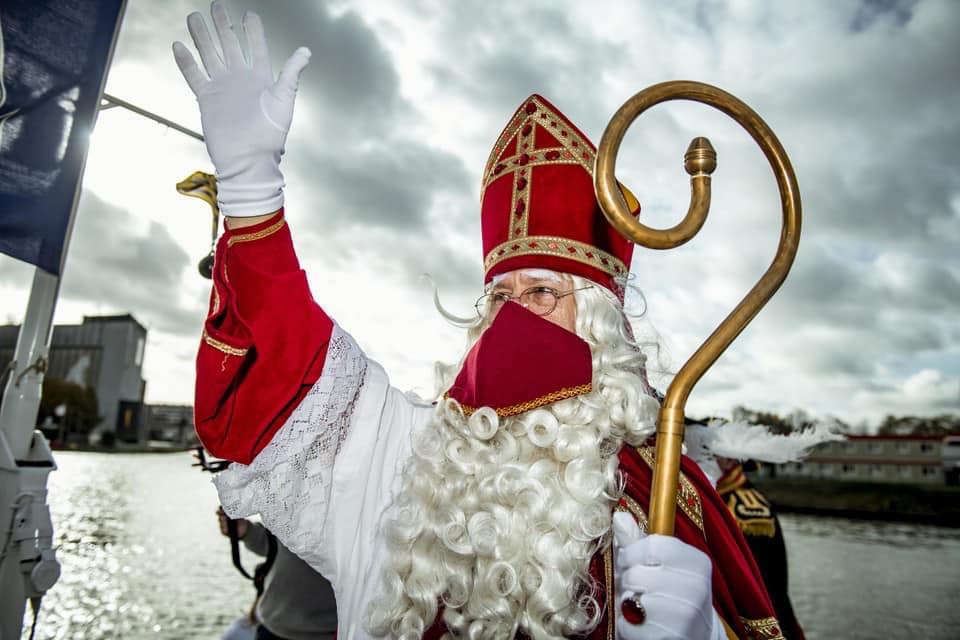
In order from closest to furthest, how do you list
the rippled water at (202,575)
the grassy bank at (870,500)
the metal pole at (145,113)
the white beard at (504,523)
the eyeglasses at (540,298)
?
1. the white beard at (504,523)
2. the eyeglasses at (540,298)
3. the metal pole at (145,113)
4. the rippled water at (202,575)
5. the grassy bank at (870,500)

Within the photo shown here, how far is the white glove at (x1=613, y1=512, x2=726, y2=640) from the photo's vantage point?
4.01ft

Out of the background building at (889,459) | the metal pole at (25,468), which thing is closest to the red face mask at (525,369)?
the metal pole at (25,468)

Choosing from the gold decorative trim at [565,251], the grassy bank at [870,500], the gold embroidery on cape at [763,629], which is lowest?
the grassy bank at [870,500]

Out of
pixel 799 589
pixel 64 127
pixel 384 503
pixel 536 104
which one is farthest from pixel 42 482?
pixel 799 589

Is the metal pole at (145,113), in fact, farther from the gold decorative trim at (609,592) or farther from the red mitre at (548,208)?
the gold decorative trim at (609,592)

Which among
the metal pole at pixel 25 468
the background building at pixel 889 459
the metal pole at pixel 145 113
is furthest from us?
the background building at pixel 889 459

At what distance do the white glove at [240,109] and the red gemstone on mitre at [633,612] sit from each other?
1173 millimetres

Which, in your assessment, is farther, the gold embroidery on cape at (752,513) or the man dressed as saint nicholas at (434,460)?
the gold embroidery on cape at (752,513)

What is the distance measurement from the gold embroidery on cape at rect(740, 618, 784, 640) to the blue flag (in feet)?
11.8

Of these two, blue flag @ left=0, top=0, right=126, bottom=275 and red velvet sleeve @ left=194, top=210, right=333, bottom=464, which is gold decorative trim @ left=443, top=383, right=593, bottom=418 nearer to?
red velvet sleeve @ left=194, top=210, right=333, bottom=464

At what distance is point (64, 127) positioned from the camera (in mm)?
3238

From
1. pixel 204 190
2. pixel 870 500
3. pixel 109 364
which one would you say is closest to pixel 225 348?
pixel 204 190

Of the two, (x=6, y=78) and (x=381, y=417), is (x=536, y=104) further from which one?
(x=6, y=78)

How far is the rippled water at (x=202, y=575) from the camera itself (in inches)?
489
